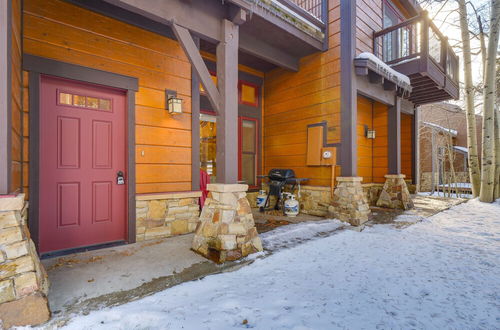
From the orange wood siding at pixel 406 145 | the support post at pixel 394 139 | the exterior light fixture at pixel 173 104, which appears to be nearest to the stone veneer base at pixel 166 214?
the exterior light fixture at pixel 173 104

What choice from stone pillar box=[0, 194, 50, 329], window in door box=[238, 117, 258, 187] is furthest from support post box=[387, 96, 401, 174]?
stone pillar box=[0, 194, 50, 329]

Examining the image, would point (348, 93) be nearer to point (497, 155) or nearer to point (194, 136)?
point (194, 136)

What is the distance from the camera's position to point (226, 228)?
8.92 feet

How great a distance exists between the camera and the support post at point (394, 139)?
234 inches

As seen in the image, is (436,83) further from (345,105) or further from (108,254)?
(108,254)

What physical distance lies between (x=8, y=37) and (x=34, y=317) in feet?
6.33

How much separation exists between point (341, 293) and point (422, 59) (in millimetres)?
5319

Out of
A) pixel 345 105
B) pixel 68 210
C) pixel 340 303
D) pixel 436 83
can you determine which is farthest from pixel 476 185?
pixel 68 210

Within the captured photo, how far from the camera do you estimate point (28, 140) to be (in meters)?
2.59

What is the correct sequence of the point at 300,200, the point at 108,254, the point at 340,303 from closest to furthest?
the point at 340,303 < the point at 108,254 < the point at 300,200

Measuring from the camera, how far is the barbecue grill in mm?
5084

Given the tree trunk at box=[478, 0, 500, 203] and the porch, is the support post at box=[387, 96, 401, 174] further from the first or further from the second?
the porch

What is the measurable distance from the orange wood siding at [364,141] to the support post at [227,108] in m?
4.03

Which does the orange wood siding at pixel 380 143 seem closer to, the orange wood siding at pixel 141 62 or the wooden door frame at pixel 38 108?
the orange wood siding at pixel 141 62
